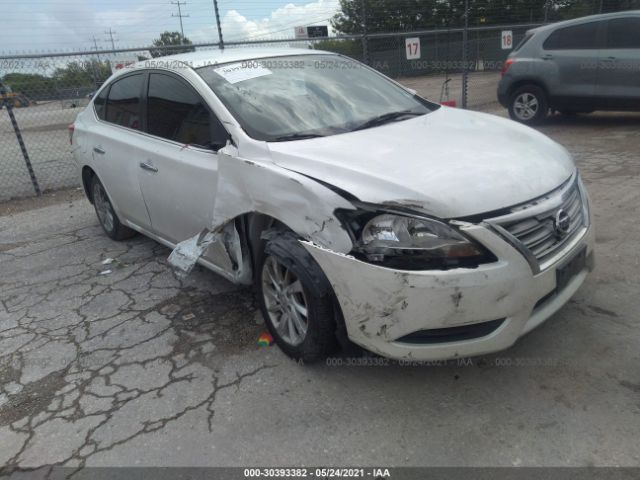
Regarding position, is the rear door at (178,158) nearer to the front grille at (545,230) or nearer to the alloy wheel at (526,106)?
the front grille at (545,230)

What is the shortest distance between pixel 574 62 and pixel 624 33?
30.6 inches

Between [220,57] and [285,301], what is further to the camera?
[220,57]

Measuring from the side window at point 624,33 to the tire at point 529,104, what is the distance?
125 centimetres

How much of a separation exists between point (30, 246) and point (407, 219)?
462 cm

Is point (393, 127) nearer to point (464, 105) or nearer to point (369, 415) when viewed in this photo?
point (369, 415)

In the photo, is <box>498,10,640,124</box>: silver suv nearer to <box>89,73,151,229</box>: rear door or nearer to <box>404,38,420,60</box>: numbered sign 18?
<box>404,38,420,60</box>: numbered sign 18

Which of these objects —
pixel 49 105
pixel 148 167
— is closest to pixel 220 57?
pixel 148 167

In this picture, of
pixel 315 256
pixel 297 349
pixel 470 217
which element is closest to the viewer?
pixel 470 217

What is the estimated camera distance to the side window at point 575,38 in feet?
27.1

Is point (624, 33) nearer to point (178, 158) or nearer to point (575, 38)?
point (575, 38)

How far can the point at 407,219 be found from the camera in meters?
2.28

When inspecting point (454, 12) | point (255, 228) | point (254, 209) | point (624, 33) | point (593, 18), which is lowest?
point (255, 228)

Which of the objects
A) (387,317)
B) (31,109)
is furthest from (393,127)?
(31,109)

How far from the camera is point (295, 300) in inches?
109
